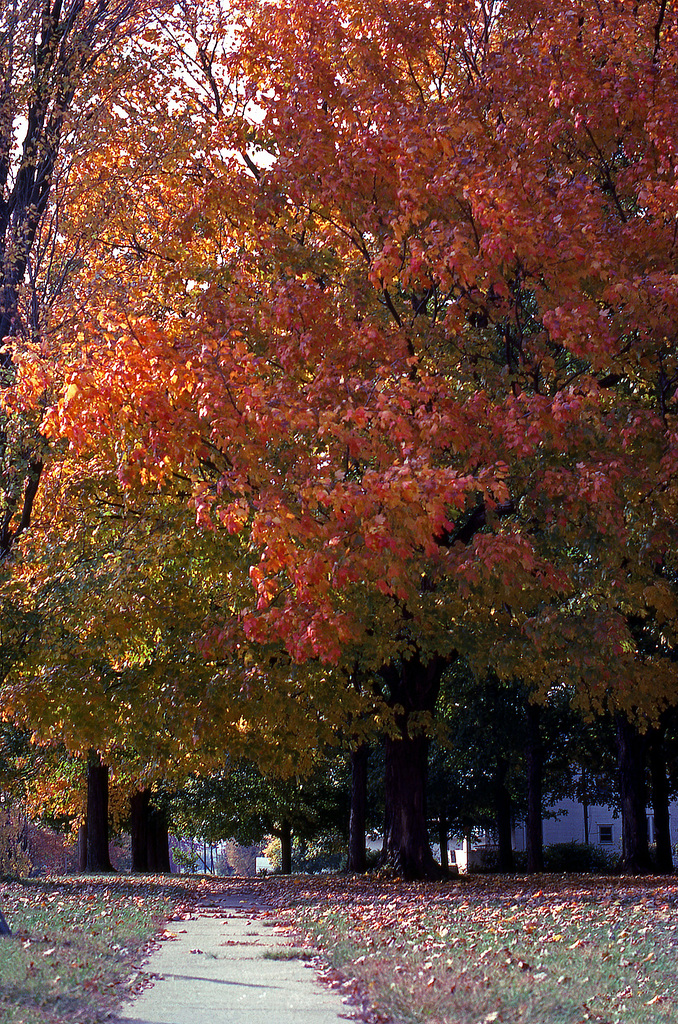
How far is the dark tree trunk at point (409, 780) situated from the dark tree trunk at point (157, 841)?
20.7m

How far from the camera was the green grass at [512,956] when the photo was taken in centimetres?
677

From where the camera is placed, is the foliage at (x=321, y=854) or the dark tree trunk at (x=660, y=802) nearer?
the dark tree trunk at (x=660, y=802)

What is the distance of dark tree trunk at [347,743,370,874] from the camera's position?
27.3m

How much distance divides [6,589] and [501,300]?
856cm

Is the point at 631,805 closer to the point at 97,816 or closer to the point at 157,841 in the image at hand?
the point at 97,816

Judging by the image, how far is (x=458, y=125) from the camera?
11758 millimetres

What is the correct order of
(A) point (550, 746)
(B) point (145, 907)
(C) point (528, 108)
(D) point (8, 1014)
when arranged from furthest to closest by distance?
(A) point (550, 746) < (B) point (145, 907) < (C) point (528, 108) < (D) point (8, 1014)

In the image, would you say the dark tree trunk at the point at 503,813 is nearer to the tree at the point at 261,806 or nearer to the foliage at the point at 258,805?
the foliage at the point at 258,805

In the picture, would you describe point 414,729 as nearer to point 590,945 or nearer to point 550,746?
point 590,945

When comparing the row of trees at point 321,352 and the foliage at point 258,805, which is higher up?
the row of trees at point 321,352

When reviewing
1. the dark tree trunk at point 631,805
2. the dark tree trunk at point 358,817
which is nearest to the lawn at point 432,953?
the dark tree trunk at point 358,817

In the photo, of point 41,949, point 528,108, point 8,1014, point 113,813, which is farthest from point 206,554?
point 113,813

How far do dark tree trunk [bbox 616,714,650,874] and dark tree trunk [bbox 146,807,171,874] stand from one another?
18401 mm

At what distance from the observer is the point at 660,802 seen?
1289 inches
